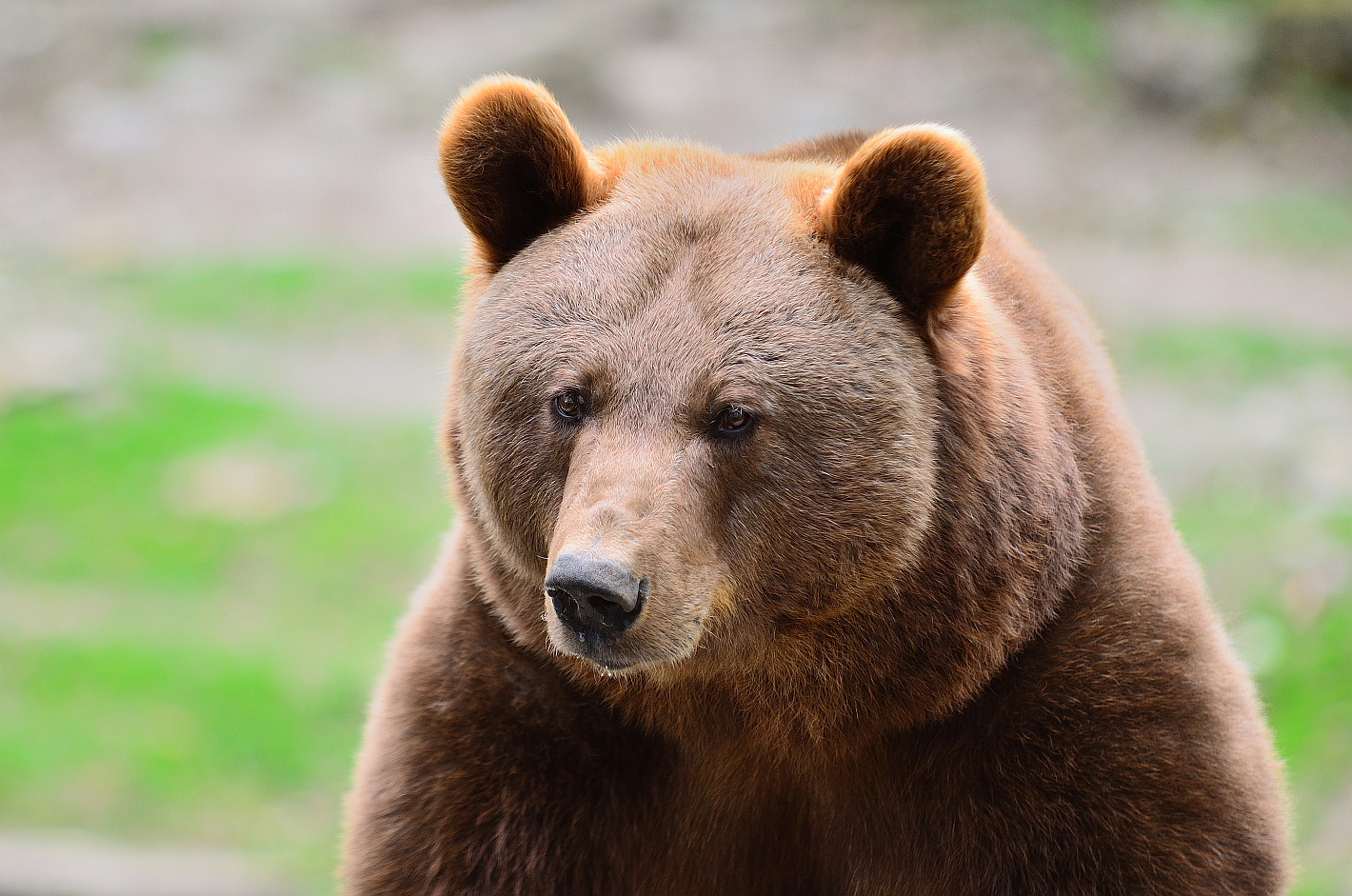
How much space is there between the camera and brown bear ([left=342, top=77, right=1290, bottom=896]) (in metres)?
3.36

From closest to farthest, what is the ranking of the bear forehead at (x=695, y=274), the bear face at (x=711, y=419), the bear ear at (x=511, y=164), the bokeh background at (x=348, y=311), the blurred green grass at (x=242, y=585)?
the bear face at (x=711, y=419)
the bear forehead at (x=695, y=274)
the bear ear at (x=511, y=164)
the blurred green grass at (x=242, y=585)
the bokeh background at (x=348, y=311)

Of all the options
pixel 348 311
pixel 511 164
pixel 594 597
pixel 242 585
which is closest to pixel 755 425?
pixel 594 597

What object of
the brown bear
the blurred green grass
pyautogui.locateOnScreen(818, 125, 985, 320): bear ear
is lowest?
the blurred green grass

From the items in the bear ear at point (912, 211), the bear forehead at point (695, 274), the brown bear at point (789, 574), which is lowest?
the brown bear at point (789, 574)

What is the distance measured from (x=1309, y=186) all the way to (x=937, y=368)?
13.9 metres

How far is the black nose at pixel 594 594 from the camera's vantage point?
303 centimetres

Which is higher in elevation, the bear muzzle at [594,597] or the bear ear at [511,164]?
the bear ear at [511,164]

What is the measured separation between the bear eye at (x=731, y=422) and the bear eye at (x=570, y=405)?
1.04 feet

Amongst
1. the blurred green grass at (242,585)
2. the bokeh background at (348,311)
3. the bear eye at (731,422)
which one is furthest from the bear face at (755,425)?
the blurred green grass at (242,585)

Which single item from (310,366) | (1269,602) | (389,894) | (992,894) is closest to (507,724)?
(389,894)

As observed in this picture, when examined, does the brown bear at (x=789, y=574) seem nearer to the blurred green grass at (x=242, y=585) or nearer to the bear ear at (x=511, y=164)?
the bear ear at (x=511, y=164)

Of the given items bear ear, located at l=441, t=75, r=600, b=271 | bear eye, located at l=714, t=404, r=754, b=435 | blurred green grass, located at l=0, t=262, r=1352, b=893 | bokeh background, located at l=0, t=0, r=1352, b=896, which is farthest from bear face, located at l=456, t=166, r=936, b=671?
blurred green grass, located at l=0, t=262, r=1352, b=893

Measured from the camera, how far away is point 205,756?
9336mm

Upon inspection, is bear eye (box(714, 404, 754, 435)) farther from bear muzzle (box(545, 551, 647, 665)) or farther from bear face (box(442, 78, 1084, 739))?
bear muzzle (box(545, 551, 647, 665))
